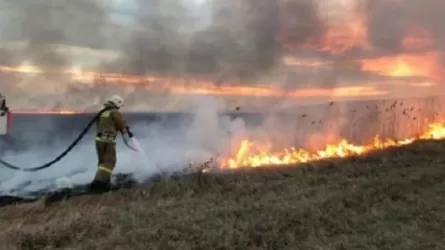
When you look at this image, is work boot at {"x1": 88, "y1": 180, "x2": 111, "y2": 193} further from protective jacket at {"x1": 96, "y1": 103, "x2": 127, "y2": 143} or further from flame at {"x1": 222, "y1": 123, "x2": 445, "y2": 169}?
flame at {"x1": 222, "y1": 123, "x2": 445, "y2": 169}

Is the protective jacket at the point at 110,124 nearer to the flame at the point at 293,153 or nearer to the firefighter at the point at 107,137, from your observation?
the firefighter at the point at 107,137

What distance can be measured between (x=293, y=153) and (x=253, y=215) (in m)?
9.49

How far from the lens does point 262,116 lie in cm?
2453

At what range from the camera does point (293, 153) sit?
17.2m

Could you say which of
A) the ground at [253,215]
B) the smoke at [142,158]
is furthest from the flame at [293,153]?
the ground at [253,215]

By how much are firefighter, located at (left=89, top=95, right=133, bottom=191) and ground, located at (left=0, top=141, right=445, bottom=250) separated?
2.08 meters

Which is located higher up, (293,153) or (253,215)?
(293,153)

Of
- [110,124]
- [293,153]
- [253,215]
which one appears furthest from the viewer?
[293,153]

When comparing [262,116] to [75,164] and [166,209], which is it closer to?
[75,164]

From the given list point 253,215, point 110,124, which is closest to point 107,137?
point 110,124

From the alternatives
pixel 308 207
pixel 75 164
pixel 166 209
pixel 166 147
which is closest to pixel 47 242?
pixel 166 209

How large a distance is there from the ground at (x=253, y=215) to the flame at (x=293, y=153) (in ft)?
12.9

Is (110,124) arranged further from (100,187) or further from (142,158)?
(142,158)

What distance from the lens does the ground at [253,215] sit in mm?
6848
